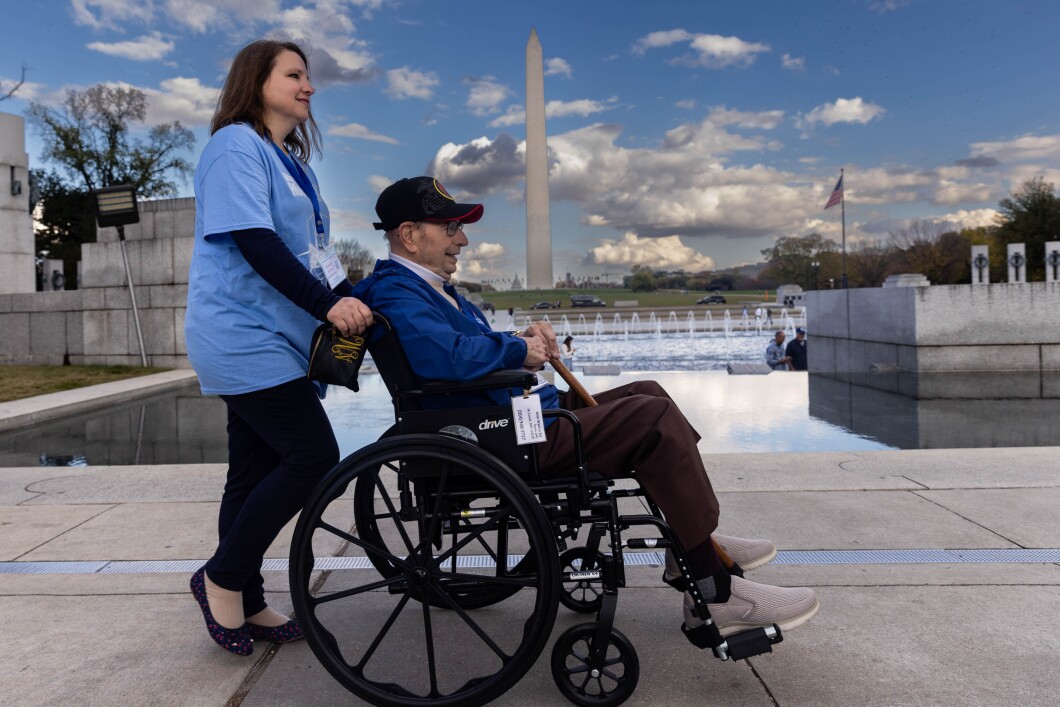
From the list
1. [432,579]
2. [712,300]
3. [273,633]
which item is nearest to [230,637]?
[273,633]

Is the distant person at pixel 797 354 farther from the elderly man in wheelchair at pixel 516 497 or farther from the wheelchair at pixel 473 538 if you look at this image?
the wheelchair at pixel 473 538

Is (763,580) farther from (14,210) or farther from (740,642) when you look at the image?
(14,210)

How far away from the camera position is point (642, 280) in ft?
311

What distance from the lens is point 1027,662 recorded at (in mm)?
2137

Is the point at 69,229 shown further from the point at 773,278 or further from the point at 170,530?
the point at 773,278

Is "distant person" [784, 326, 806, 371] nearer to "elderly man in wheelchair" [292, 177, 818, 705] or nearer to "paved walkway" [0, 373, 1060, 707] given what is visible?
Result: "paved walkway" [0, 373, 1060, 707]

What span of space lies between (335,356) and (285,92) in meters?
0.86

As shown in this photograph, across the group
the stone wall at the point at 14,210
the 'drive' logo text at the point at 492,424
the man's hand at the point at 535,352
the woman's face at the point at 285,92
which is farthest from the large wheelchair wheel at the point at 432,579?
the stone wall at the point at 14,210

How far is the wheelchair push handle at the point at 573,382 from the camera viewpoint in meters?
2.21

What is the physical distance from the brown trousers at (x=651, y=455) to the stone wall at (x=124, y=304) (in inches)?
488

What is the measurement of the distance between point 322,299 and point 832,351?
13.6m

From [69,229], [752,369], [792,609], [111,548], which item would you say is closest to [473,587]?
[792,609]

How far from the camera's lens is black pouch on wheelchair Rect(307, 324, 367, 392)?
80.0 inches

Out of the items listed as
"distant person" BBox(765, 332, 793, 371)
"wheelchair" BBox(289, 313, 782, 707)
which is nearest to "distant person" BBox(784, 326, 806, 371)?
"distant person" BBox(765, 332, 793, 371)
